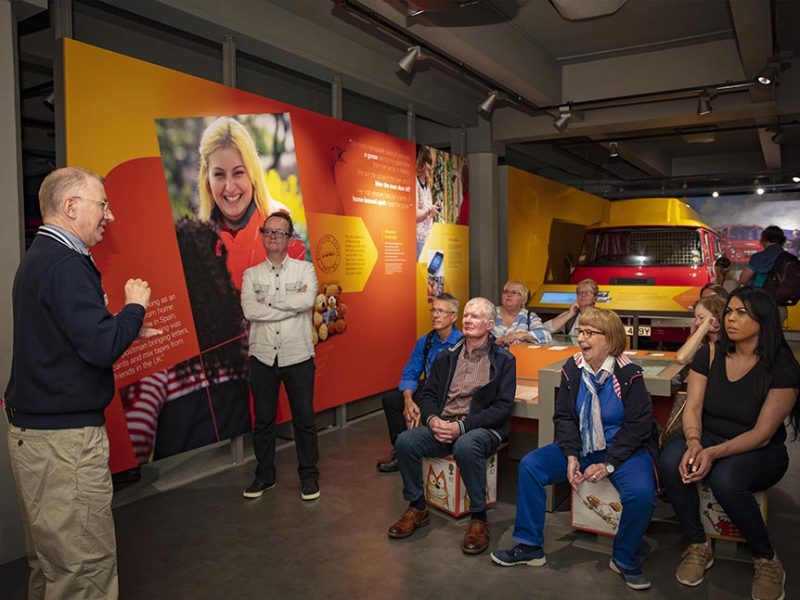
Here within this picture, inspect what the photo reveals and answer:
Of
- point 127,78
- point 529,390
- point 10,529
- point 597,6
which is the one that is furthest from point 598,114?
point 10,529

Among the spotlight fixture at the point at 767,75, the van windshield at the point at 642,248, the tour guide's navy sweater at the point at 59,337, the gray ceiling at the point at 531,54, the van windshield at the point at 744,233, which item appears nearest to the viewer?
the tour guide's navy sweater at the point at 59,337

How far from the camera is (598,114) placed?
784cm

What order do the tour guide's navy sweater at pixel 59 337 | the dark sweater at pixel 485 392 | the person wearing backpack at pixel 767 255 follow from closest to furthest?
the tour guide's navy sweater at pixel 59 337 → the dark sweater at pixel 485 392 → the person wearing backpack at pixel 767 255

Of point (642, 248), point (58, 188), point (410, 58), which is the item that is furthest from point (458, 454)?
point (642, 248)

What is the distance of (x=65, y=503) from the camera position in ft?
7.18

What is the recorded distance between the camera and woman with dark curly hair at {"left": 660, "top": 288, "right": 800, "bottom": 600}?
9.45ft

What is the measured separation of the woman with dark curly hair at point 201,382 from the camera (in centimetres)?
396

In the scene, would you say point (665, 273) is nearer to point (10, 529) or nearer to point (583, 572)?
point (583, 572)

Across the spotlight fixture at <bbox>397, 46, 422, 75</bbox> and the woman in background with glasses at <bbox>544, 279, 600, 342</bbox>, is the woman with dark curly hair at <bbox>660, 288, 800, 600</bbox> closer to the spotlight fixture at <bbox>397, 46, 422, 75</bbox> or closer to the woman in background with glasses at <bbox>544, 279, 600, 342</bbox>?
the woman in background with glasses at <bbox>544, 279, 600, 342</bbox>

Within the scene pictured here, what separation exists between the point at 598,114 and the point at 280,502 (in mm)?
5953

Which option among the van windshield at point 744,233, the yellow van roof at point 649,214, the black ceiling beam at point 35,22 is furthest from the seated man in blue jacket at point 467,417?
the van windshield at point 744,233

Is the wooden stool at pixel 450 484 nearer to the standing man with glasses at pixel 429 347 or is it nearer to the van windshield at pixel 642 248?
the standing man with glasses at pixel 429 347

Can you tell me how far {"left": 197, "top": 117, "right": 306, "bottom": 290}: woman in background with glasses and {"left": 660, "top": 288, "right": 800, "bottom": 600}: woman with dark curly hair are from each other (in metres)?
2.91

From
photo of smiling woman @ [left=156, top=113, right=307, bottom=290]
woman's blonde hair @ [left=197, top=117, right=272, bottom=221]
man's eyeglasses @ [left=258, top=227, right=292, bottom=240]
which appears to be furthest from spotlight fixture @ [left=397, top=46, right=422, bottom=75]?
man's eyeglasses @ [left=258, top=227, right=292, bottom=240]
